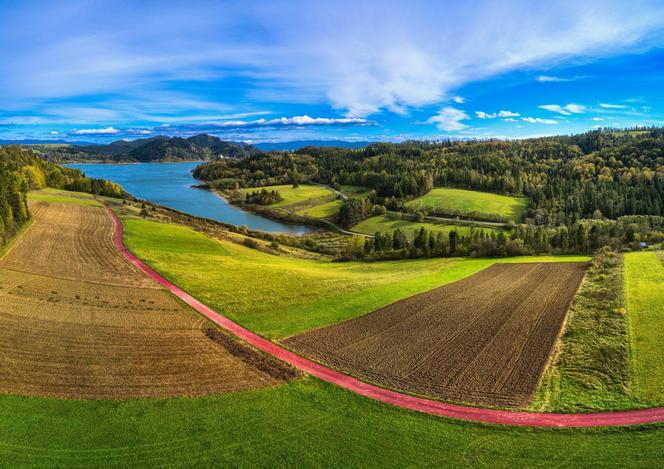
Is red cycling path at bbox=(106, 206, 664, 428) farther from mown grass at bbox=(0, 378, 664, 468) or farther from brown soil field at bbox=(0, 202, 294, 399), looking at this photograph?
brown soil field at bbox=(0, 202, 294, 399)

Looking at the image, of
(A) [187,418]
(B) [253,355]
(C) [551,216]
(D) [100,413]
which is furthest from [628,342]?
(C) [551,216]

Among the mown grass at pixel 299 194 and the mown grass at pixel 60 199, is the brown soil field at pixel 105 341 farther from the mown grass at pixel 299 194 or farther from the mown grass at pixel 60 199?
the mown grass at pixel 299 194

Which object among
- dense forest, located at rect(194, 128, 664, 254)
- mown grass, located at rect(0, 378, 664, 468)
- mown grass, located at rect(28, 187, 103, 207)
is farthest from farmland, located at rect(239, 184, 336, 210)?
mown grass, located at rect(0, 378, 664, 468)

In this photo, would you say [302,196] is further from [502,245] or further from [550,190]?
[502,245]

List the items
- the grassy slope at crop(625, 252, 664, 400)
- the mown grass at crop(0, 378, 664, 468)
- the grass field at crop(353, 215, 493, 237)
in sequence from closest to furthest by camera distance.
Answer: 1. the mown grass at crop(0, 378, 664, 468)
2. the grassy slope at crop(625, 252, 664, 400)
3. the grass field at crop(353, 215, 493, 237)

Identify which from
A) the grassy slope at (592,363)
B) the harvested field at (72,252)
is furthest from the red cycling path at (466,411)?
the harvested field at (72,252)

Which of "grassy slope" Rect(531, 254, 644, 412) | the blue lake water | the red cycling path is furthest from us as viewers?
the blue lake water

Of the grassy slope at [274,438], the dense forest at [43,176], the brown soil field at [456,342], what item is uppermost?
the dense forest at [43,176]
